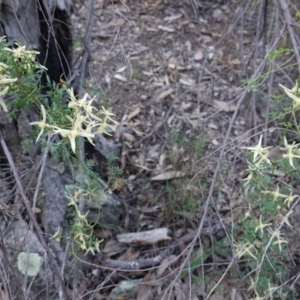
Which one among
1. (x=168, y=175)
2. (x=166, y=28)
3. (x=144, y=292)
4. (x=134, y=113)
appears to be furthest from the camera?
(x=166, y=28)

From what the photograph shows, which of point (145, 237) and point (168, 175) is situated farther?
point (168, 175)

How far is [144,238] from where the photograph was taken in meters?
2.41

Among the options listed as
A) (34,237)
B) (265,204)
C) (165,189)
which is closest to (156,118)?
(165,189)

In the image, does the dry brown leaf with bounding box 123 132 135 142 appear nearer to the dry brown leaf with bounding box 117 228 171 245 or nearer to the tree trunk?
the tree trunk

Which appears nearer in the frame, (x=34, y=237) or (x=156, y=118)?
(x=34, y=237)

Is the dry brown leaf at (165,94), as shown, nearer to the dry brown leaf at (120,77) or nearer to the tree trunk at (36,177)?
the dry brown leaf at (120,77)

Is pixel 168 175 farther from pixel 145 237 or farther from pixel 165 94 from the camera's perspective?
pixel 165 94

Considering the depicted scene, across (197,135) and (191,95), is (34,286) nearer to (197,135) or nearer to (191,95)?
(197,135)

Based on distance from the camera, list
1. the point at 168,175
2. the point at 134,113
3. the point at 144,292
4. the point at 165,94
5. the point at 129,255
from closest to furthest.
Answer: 1. the point at 144,292
2. the point at 129,255
3. the point at 168,175
4. the point at 134,113
5. the point at 165,94

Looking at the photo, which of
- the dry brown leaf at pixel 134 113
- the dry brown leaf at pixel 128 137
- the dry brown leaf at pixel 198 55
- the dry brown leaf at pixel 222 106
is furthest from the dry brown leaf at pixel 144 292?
the dry brown leaf at pixel 198 55

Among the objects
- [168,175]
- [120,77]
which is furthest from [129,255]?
[120,77]

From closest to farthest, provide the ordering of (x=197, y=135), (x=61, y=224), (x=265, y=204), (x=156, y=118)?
(x=265, y=204) → (x=61, y=224) → (x=197, y=135) → (x=156, y=118)

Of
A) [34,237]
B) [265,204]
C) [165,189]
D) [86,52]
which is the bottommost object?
[165,189]

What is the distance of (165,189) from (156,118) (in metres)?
0.58
